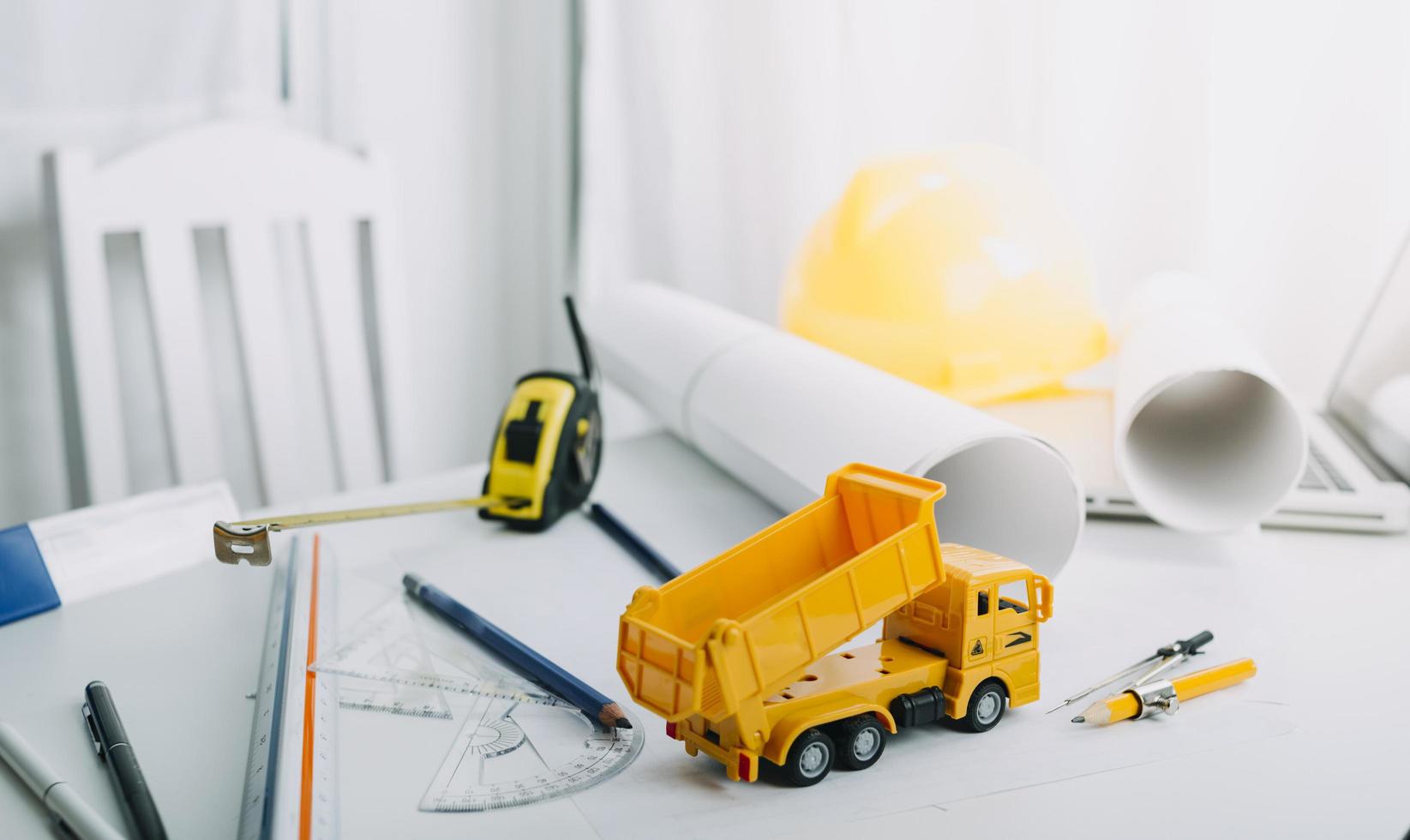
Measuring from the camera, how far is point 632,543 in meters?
0.81

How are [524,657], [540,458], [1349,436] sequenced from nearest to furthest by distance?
1. [524,657]
2. [540,458]
3. [1349,436]

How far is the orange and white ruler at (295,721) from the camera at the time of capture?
48 centimetres

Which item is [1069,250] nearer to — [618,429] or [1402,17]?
[1402,17]

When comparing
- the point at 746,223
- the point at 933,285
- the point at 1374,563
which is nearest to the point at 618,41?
the point at 746,223

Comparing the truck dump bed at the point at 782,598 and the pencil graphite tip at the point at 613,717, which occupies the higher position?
the truck dump bed at the point at 782,598

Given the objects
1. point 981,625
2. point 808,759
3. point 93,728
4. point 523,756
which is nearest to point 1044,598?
point 981,625

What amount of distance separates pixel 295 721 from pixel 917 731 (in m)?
0.31

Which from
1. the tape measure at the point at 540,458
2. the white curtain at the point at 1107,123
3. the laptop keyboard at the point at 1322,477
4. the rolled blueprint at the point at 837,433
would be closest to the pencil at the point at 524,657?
the tape measure at the point at 540,458

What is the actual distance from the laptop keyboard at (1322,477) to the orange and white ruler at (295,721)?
26.9 inches

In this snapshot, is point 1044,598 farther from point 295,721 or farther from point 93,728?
point 93,728

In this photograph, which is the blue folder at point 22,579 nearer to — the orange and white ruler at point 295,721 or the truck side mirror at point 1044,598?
the orange and white ruler at point 295,721

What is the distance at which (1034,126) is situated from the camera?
122cm

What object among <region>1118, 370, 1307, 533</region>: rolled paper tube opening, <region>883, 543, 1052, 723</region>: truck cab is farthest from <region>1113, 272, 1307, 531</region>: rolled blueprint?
<region>883, 543, 1052, 723</region>: truck cab

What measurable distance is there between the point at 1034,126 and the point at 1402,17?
34 cm
